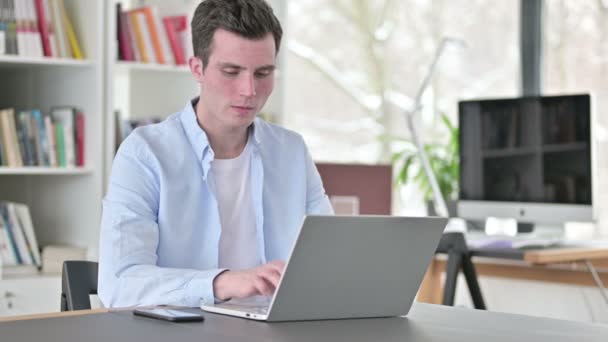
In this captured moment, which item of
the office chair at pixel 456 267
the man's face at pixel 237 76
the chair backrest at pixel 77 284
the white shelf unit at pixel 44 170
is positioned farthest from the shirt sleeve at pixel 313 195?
the white shelf unit at pixel 44 170

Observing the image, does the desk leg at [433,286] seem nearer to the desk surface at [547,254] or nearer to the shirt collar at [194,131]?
the desk surface at [547,254]

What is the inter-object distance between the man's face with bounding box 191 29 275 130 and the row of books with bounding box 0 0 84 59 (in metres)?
1.67

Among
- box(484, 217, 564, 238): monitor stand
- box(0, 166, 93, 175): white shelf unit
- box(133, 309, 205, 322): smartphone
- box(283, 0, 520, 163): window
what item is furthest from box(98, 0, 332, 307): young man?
box(283, 0, 520, 163): window

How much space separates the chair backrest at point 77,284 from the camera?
2072 millimetres

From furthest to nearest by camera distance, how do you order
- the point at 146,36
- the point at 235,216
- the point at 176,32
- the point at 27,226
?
the point at 176,32 → the point at 146,36 → the point at 27,226 → the point at 235,216

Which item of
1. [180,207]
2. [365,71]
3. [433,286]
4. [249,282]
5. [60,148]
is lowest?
[433,286]

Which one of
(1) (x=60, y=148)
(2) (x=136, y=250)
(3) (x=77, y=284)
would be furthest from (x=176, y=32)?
(2) (x=136, y=250)

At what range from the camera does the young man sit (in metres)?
1.95

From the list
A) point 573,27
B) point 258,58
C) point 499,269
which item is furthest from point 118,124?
point 573,27

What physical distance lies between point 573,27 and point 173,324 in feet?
11.5

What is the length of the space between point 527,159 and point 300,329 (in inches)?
97.6

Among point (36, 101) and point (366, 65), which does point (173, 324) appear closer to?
point (36, 101)

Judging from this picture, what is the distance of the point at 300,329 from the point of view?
1.63 m

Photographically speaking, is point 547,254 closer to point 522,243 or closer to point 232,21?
point 522,243
